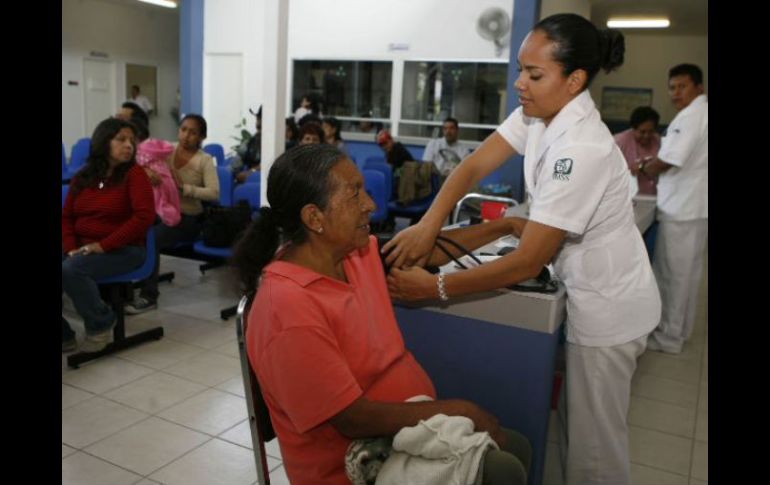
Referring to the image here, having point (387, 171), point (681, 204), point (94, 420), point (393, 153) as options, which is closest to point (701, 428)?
point (681, 204)

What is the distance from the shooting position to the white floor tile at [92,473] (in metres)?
2.11

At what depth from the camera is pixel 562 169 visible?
139 centimetres

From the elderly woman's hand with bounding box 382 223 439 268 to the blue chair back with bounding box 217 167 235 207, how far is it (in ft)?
9.83

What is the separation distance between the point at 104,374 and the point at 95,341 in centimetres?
22

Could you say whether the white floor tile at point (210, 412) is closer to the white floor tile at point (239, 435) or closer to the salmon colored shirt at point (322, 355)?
the white floor tile at point (239, 435)

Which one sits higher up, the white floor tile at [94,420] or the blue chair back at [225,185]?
the blue chair back at [225,185]

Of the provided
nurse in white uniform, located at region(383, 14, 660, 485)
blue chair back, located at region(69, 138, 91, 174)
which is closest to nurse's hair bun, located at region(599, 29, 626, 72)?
nurse in white uniform, located at region(383, 14, 660, 485)

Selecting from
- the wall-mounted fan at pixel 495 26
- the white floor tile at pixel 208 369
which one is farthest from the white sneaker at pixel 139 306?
the wall-mounted fan at pixel 495 26

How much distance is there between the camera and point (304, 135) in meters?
4.75

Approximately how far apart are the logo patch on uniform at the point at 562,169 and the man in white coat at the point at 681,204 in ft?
7.36
